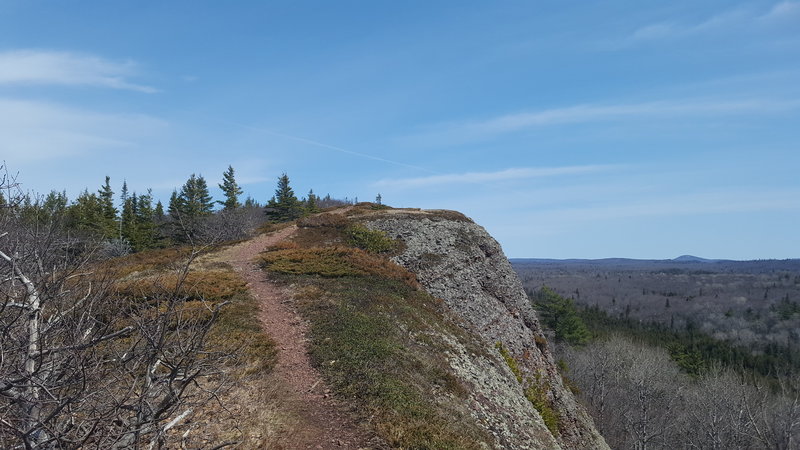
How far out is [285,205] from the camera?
62.5 metres

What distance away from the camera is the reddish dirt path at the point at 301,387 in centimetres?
1159

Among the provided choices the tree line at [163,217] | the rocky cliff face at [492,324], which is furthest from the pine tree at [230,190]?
the rocky cliff face at [492,324]

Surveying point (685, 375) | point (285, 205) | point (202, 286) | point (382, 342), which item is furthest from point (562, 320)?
point (202, 286)

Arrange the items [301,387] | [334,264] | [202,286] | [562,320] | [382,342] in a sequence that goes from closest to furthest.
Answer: [301,387] → [382,342] → [202,286] → [334,264] → [562,320]

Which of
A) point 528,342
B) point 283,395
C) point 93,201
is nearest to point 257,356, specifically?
point 283,395

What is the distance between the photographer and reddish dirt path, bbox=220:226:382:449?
1159cm

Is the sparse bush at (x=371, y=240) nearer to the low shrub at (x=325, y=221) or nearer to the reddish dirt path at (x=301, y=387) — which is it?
the low shrub at (x=325, y=221)

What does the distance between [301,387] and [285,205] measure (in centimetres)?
5042

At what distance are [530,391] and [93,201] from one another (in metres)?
59.7

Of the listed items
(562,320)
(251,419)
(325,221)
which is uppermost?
(325,221)

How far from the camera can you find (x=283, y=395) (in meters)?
13.7

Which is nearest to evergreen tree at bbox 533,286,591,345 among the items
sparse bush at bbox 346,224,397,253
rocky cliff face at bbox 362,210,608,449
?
rocky cliff face at bbox 362,210,608,449

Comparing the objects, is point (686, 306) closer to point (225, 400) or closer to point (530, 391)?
point (530, 391)

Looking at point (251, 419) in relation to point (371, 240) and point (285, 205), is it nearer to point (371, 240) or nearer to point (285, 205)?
point (371, 240)
